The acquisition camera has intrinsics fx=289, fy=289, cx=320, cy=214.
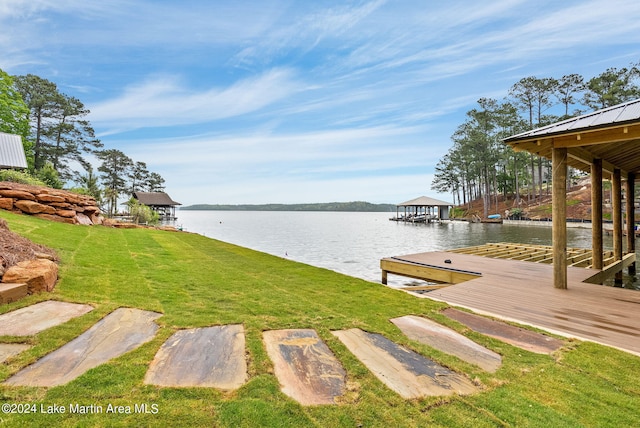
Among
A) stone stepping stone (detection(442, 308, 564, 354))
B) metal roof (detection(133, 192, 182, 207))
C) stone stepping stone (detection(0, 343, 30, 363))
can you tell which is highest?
metal roof (detection(133, 192, 182, 207))

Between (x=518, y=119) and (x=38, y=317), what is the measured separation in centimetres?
5666

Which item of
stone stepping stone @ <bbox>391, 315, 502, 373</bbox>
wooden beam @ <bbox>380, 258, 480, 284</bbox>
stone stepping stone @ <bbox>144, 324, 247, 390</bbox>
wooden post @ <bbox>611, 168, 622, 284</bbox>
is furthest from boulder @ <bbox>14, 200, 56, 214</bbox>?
wooden post @ <bbox>611, 168, 622, 284</bbox>

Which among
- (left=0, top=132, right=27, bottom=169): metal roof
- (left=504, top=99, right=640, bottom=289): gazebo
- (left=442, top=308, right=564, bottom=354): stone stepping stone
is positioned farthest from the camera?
(left=0, top=132, right=27, bottom=169): metal roof

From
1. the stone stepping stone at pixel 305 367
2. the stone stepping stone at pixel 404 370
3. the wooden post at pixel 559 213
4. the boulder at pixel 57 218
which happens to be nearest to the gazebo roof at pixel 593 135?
the wooden post at pixel 559 213

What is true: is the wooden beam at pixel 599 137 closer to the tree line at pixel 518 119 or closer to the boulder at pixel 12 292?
the boulder at pixel 12 292

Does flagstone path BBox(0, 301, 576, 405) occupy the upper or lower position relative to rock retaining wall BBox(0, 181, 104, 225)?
lower

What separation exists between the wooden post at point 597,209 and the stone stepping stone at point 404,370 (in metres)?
7.85

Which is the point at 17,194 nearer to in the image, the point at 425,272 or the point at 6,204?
the point at 6,204

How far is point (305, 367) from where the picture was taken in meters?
2.42

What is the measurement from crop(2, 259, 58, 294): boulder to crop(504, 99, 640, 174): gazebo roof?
8.21 m

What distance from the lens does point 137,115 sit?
24.4m

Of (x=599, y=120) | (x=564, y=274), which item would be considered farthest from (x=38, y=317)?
(x=599, y=120)

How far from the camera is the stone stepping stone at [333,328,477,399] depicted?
2207mm

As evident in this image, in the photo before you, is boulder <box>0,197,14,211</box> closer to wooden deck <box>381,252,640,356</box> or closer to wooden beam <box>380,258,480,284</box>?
wooden beam <box>380,258,480,284</box>
